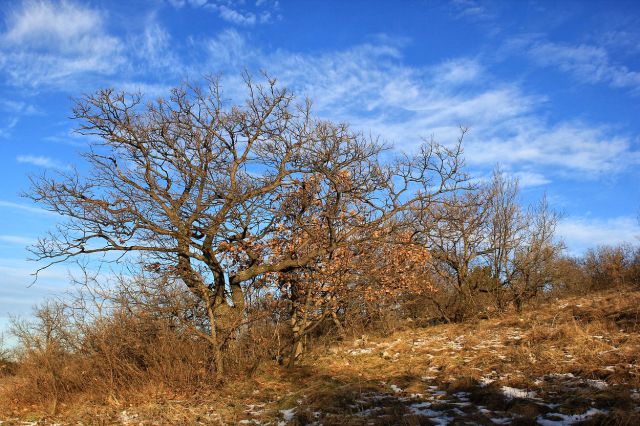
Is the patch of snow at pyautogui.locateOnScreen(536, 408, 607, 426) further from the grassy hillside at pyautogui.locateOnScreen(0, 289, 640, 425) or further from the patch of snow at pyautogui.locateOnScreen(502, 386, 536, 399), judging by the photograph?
the patch of snow at pyautogui.locateOnScreen(502, 386, 536, 399)

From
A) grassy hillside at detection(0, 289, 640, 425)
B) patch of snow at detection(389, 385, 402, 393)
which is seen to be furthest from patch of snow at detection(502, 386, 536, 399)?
patch of snow at detection(389, 385, 402, 393)

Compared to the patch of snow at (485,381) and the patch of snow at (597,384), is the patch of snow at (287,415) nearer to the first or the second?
the patch of snow at (485,381)

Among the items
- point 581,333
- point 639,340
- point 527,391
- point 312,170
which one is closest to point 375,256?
point 312,170

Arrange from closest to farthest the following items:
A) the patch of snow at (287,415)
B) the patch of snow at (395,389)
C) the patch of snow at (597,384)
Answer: the patch of snow at (597,384) → the patch of snow at (287,415) → the patch of snow at (395,389)

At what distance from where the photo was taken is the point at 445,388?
8.05m

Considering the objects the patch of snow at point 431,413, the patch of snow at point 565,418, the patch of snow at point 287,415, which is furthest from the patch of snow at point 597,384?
the patch of snow at point 287,415

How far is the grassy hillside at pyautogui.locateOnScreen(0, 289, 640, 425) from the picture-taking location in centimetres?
634

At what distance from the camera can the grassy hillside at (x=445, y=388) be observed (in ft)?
20.8

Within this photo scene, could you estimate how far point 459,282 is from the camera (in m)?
17.2

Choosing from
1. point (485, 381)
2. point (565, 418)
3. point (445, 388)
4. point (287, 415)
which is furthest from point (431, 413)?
point (287, 415)

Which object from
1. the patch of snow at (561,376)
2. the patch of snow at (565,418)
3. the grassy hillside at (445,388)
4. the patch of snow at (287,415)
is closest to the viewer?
the patch of snow at (565,418)

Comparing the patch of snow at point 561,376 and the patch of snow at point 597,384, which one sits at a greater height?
the patch of snow at point 561,376

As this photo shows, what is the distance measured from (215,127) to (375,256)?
6.21 m

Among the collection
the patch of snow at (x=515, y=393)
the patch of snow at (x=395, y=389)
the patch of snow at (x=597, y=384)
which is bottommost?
the patch of snow at (x=597, y=384)
